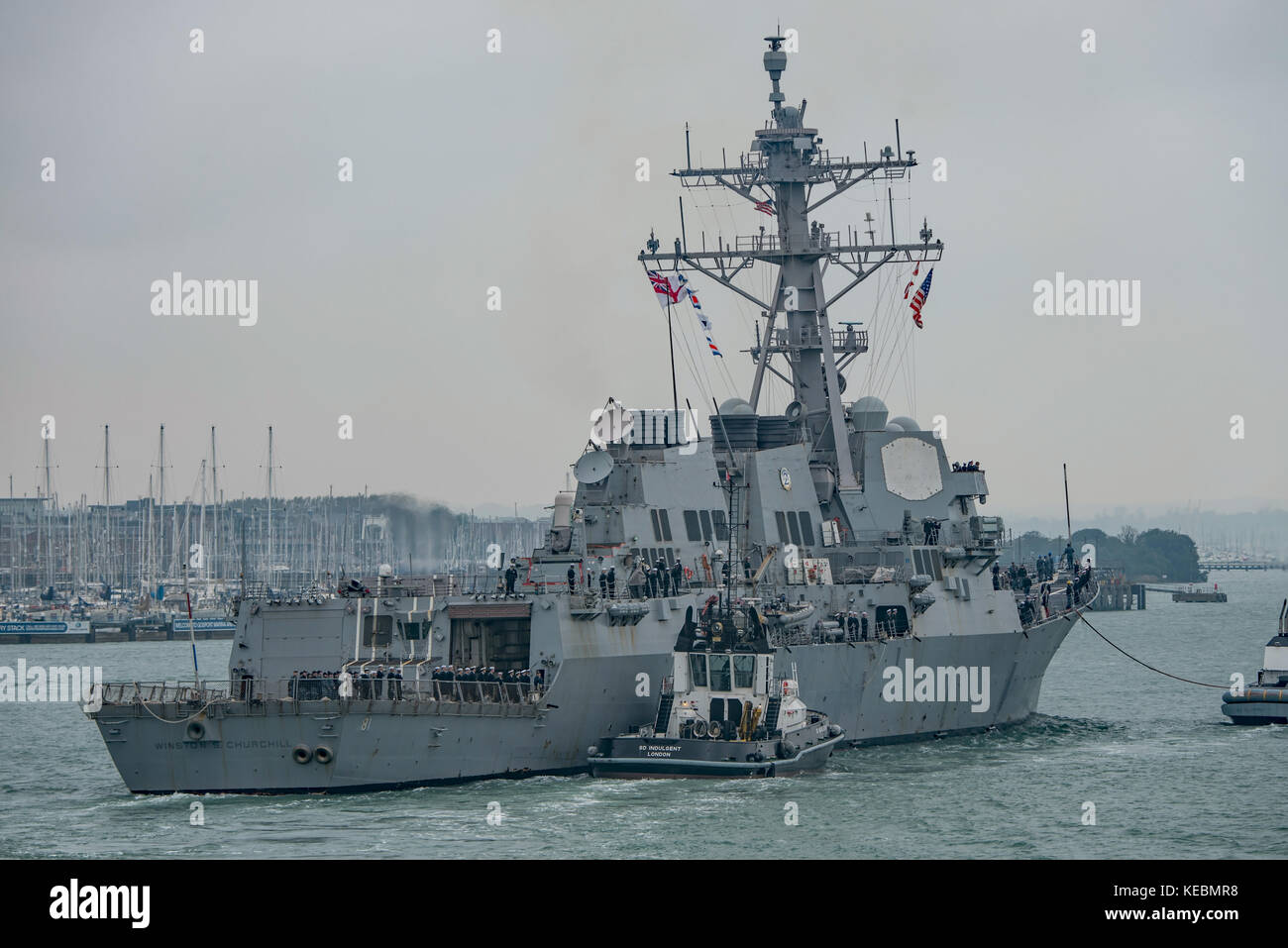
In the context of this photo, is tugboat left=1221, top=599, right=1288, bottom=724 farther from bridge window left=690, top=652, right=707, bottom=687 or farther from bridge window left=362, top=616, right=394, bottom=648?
bridge window left=362, top=616, right=394, bottom=648

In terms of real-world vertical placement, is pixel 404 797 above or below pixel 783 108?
below

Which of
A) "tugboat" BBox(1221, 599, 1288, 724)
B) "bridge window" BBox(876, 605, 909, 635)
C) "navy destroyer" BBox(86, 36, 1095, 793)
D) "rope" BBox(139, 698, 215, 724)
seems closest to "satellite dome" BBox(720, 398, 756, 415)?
"navy destroyer" BBox(86, 36, 1095, 793)

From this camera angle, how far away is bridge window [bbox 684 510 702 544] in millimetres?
45000

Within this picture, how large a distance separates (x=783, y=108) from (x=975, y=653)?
15748 mm

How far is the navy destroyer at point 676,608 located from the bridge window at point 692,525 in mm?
78

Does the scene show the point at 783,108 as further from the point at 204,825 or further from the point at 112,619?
the point at 112,619

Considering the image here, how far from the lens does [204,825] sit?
Answer: 107ft

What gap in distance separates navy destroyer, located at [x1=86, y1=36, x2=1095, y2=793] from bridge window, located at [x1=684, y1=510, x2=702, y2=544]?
8cm

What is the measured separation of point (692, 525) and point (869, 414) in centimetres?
826

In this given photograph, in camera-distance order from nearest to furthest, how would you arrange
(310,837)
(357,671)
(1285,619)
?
(310,837) < (357,671) < (1285,619)

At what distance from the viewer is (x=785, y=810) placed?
113 feet

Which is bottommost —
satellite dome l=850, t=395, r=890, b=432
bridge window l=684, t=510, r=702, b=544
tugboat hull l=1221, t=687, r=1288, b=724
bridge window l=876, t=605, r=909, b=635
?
tugboat hull l=1221, t=687, r=1288, b=724

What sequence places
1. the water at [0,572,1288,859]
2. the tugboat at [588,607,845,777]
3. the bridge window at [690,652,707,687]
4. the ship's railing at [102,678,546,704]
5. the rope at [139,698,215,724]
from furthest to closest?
1. the bridge window at [690,652,707,687]
2. the tugboat at [588,607,845,777]
3. the ship's railing at [102,678,546,704]
4. the rope at [139,698,215,724]
5. the water at [0,572,1288,859]
